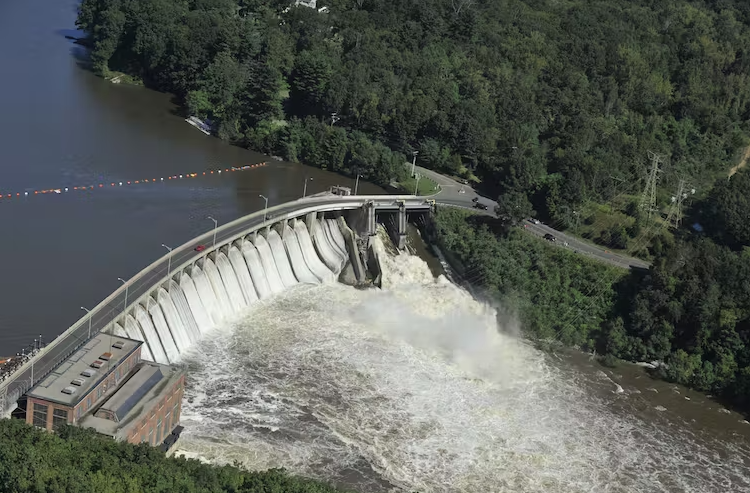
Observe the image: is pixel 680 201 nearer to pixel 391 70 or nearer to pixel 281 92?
pixel 391 70

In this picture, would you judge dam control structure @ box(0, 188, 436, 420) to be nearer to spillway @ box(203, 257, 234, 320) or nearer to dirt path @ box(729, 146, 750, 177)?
spillway @ box(203, 257, 234, 320)

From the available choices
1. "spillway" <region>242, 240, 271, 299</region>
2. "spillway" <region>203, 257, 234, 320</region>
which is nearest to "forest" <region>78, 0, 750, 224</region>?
"spillway" <region>242, 240, 271, 299</region>

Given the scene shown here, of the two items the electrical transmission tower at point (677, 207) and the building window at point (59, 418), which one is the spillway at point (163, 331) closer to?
the building window at point (59, 418)

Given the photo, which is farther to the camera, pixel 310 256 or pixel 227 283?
pixel 310 256

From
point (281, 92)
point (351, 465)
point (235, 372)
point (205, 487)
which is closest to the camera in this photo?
point (205, 487)

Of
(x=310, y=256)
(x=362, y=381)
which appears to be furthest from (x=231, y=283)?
(x=362, y=381)

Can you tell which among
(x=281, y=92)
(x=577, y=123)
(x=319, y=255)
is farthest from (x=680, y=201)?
(x=281, y=92)

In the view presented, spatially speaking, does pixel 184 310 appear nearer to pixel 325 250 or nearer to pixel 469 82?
pixel 325 250
